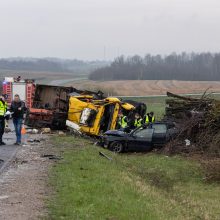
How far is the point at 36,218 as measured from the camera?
819 centimetres

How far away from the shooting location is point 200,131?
20969 mm

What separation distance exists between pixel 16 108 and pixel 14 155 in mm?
3215

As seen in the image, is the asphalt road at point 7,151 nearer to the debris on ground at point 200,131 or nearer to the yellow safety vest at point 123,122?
the yellow safety vest at point 123,122

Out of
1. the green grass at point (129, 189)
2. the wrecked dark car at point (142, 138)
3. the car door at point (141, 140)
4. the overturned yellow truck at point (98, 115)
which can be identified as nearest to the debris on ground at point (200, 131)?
the wrecked dark car at point (142, 138)

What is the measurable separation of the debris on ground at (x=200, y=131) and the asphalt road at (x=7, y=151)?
562 centimetres

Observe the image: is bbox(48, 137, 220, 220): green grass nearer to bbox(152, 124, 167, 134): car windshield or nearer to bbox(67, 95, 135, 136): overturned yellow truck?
bbox(152, 124, 167, 134): car windshield

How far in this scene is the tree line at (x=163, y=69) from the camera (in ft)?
438

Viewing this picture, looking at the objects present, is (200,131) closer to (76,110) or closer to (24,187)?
(76,110)

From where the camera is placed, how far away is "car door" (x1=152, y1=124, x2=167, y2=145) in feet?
69.2

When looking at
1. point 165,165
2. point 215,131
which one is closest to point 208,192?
point 165,165

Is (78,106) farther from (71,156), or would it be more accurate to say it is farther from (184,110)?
(71,156)

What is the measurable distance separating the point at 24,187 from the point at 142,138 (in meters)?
10.7

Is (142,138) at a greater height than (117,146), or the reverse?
(142,138)

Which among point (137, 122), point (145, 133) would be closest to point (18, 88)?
point (137, 122)
